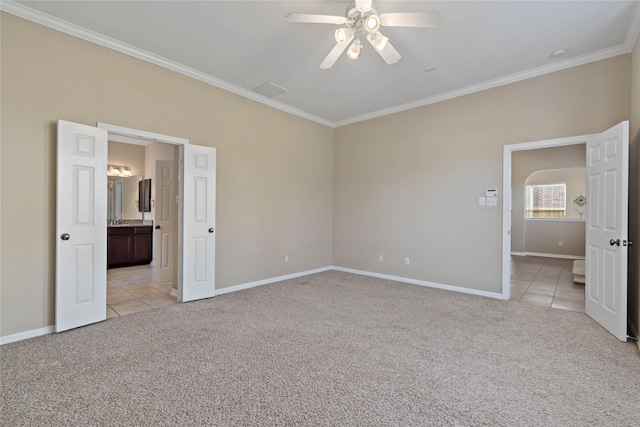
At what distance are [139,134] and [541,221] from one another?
10.1 m

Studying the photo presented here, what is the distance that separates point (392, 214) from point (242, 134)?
9.71 ft

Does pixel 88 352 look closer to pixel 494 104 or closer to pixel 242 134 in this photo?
pixel 242 134

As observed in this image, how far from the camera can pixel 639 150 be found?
2.87 metres

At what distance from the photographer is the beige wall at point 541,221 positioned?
775cm

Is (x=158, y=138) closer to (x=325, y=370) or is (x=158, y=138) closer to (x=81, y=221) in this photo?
(x=81, y=221)

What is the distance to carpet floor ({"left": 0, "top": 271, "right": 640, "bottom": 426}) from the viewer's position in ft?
5.77

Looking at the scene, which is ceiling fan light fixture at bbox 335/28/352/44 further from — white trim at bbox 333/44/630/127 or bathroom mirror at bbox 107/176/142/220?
bathroom mirror at bbox 107/176/142/220

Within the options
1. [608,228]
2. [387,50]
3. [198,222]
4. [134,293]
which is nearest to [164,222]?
[134,293]

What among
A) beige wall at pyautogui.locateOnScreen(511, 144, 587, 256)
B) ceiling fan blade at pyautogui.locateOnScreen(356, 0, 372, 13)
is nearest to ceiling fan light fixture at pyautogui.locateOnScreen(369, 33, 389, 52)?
ceiling fan blade at pyautogui.locateOnScreen(356, 0, 372, 13)

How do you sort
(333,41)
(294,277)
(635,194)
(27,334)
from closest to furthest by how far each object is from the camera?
(27,334), (635,194), (333,41), (294,277)

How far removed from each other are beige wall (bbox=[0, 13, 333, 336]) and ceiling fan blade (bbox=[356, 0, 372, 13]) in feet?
8.83

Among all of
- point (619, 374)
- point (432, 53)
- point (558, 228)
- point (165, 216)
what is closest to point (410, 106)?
point (432, 53)

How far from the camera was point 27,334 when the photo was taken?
2.79m

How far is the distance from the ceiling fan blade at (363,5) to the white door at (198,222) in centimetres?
267
